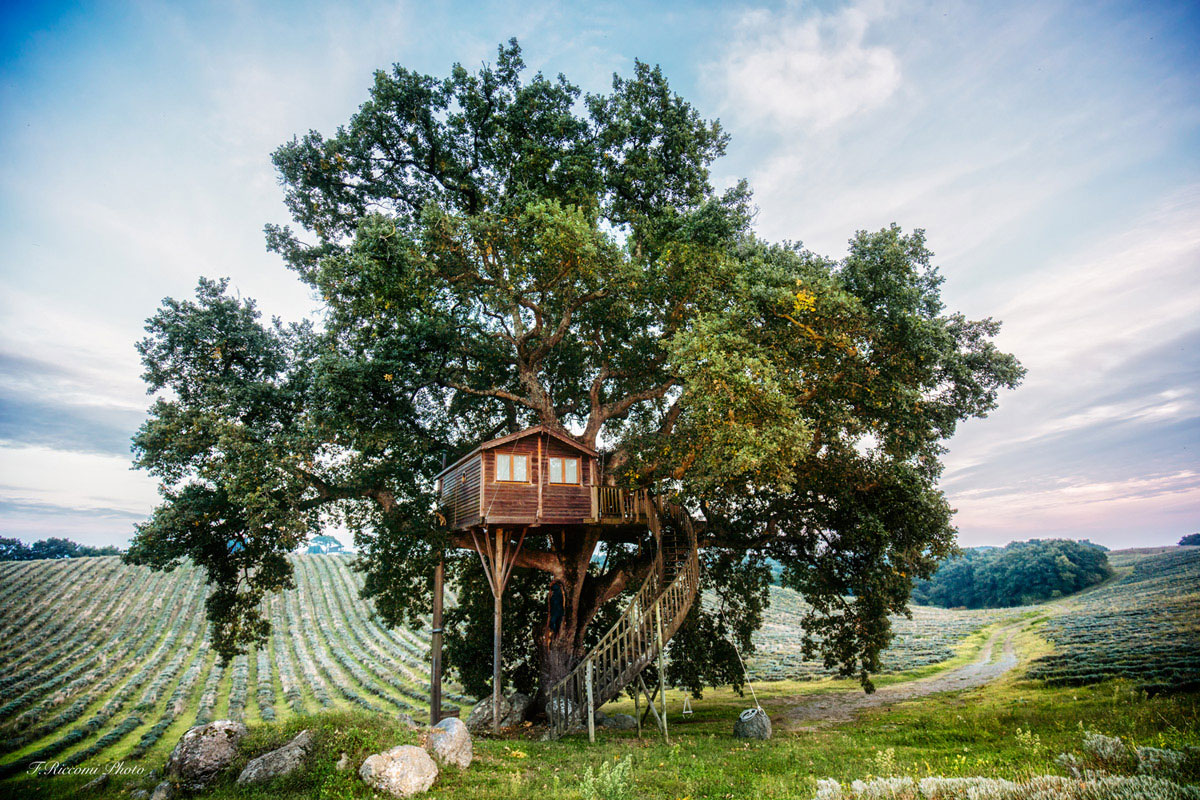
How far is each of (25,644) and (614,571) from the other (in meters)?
36.9

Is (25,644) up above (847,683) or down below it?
above

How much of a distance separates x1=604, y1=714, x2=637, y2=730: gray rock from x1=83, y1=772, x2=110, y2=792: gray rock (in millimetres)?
12400

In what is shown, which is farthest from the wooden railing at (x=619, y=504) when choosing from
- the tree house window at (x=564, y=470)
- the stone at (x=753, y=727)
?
the stone at (x=753, y=727)

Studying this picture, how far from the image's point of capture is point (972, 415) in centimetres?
1672

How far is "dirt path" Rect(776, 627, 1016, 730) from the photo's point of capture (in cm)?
1773

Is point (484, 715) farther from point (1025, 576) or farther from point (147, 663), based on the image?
point (1025, 576)

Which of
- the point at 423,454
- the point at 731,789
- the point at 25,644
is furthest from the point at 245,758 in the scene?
the point at 25,644

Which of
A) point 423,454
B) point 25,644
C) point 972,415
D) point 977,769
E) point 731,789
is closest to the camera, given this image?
point 977,769

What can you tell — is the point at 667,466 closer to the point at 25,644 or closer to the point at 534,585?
the point at 534,585

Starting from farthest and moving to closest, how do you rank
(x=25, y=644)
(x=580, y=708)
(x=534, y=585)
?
1. (x=25, y=644)
2. (x=534, y=585)
3. (x=580, y=708)

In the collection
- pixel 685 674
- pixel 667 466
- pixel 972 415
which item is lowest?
pixel 685 674

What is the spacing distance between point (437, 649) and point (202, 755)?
321 inches

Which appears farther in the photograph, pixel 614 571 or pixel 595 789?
pixel 614 571

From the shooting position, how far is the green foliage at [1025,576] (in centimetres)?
8031
